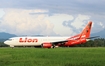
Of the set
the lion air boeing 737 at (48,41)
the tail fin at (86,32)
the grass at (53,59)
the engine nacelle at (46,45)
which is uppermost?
the tail fin at (86,32)

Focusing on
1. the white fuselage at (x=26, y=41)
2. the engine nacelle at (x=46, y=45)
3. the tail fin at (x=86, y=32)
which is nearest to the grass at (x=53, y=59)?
the engine nacelle at (x=46, y=45)

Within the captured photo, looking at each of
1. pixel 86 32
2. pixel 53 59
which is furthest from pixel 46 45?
pixel 53 59

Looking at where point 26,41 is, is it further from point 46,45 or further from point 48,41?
point 48,41

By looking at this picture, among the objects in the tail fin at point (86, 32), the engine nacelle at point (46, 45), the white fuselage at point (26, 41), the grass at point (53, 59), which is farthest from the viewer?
the tail fin at point (86, 32)

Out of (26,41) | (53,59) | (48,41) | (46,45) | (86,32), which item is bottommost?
(53,59)

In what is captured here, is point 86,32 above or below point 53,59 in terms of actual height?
above

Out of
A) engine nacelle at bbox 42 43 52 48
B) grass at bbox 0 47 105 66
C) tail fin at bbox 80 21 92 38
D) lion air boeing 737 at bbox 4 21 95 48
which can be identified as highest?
tail fin at bbox 80 21 92 38

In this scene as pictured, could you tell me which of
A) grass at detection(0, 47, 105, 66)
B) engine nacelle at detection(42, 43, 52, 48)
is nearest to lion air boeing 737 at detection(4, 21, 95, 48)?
engine nacelle at detection(42, 43, 52, 48)

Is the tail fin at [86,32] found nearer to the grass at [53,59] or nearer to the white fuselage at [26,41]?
the white fuselage at [26,41]

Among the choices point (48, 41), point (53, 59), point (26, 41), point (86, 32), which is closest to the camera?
point (53, 59)

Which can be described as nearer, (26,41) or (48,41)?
(26,41)

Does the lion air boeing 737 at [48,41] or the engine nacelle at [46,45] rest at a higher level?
the lion air boeing 737 at [48,41]

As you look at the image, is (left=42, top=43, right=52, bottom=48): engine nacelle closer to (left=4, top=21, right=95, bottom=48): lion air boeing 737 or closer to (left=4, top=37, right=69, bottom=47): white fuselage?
(left=4, top=21, right=95, bottom=48): lion air boeing 737

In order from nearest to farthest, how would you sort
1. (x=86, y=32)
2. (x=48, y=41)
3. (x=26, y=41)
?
(x=26, y=41) → (x=48, y=41) → (x=86, y=32)
